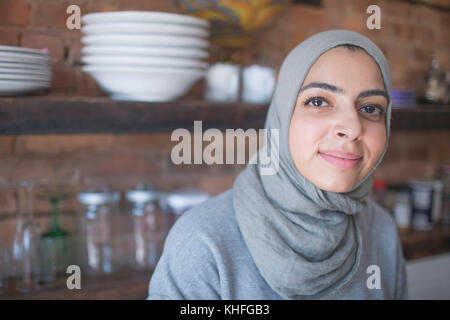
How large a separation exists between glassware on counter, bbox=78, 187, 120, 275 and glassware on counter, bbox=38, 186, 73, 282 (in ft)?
0.16

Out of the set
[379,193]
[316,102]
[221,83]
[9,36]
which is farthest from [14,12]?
[379,193]

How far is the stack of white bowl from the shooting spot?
901mm

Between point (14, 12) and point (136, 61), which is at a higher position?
point (14, 12)

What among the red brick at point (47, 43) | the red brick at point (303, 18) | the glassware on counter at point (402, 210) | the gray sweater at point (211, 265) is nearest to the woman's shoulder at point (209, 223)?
the gray sweater at point (211, 265)

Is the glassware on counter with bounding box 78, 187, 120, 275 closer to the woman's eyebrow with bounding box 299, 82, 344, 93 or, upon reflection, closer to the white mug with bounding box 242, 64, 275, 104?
the white mug with bounding box 242, 64, 275, 104

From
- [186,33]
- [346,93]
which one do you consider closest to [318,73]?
[346,93]

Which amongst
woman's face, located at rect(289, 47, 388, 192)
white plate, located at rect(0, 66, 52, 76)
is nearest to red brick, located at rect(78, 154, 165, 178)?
white plate, located at rect(0, 66, 52, 76)

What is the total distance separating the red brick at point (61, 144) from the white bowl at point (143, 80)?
0.24m

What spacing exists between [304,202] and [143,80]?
420 millimetres

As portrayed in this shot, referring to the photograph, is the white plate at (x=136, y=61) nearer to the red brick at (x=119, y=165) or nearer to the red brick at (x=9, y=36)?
the red brick at (x=9, y=36)

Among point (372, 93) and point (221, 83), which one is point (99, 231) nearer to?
point (221, 83)

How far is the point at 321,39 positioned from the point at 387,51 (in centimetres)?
106

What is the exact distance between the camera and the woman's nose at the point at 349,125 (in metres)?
0.75

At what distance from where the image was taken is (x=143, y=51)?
0.91 metres
